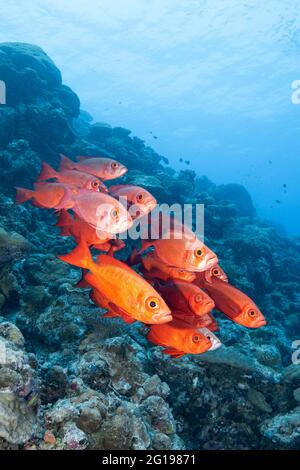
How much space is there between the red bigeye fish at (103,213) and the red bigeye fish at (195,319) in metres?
1.11

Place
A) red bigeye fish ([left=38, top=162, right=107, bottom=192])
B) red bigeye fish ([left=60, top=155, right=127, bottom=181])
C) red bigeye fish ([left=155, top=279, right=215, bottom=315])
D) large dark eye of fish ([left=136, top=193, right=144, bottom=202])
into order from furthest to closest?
1. red bigeye fish ([left=60, top=155, right=127, bottom=181])
2. red bigeye fish ([left=38, top=162, right=107, bottom=192])
3. large dark eye of fish ([left=136, top=193, right=144, bottom=202])
4. red bigeye fish ([left=155, top=279, right=215, bottom=315])

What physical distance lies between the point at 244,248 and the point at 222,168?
4059 inches

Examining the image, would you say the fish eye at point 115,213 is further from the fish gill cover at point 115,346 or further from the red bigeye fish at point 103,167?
the red bigeye fish at point 103,167

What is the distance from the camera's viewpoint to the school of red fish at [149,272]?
2553 millimetres

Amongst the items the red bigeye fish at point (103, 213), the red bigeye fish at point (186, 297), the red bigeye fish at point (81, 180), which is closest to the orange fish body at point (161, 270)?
the red bigeye fish at point (186, 297)

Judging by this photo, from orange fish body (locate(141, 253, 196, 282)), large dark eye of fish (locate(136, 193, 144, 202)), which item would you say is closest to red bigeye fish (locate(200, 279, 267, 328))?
orange fish body (locate(141, 253, 196, 282))

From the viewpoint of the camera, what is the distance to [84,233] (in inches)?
121

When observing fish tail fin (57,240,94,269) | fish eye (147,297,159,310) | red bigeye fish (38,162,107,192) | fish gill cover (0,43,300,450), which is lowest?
fish gill cover (0,43,300,450)

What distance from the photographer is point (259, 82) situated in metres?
45.2

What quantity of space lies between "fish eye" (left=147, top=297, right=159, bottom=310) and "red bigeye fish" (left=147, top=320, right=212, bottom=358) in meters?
1.05

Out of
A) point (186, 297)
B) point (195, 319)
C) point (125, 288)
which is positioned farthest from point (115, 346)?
point (125, 288)

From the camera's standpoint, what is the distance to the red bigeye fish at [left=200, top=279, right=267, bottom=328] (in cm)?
328

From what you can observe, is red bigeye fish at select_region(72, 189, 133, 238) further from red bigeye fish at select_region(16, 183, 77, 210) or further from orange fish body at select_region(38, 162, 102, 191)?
orange fish body at select_region(38, 162, 102, 191)

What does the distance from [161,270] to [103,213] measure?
991 mm
